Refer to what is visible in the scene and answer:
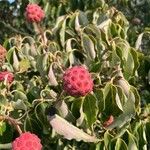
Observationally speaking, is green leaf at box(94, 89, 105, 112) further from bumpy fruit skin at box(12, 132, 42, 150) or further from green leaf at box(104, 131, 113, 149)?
bumpy fruit skin at box(12, 132, 42, 150)

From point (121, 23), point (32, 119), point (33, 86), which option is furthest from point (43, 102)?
point (121, 23)

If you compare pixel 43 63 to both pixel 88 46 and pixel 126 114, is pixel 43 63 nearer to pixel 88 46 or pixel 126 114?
pixel 88 46

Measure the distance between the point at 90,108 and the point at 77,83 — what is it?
28 centimetres

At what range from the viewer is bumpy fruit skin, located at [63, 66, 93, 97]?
7.02 ft

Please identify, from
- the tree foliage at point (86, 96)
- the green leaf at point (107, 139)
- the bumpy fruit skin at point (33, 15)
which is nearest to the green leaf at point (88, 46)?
the tree foliage at point (86, 96)

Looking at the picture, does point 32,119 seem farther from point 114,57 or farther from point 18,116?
point 114,57

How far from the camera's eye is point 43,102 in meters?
2.54

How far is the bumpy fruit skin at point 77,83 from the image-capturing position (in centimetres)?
214

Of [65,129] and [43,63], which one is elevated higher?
[43,63]

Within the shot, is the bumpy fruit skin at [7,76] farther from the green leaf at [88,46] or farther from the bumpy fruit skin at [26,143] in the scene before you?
the bumpy fruit skin at [26,143]

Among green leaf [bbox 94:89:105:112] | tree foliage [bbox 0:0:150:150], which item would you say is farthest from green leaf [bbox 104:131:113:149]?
green leaf [bbox 94:89:105:112]

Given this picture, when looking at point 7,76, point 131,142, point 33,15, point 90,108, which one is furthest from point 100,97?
point 33,15

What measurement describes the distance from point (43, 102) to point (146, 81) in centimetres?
74

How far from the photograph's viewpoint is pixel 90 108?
2.40m
